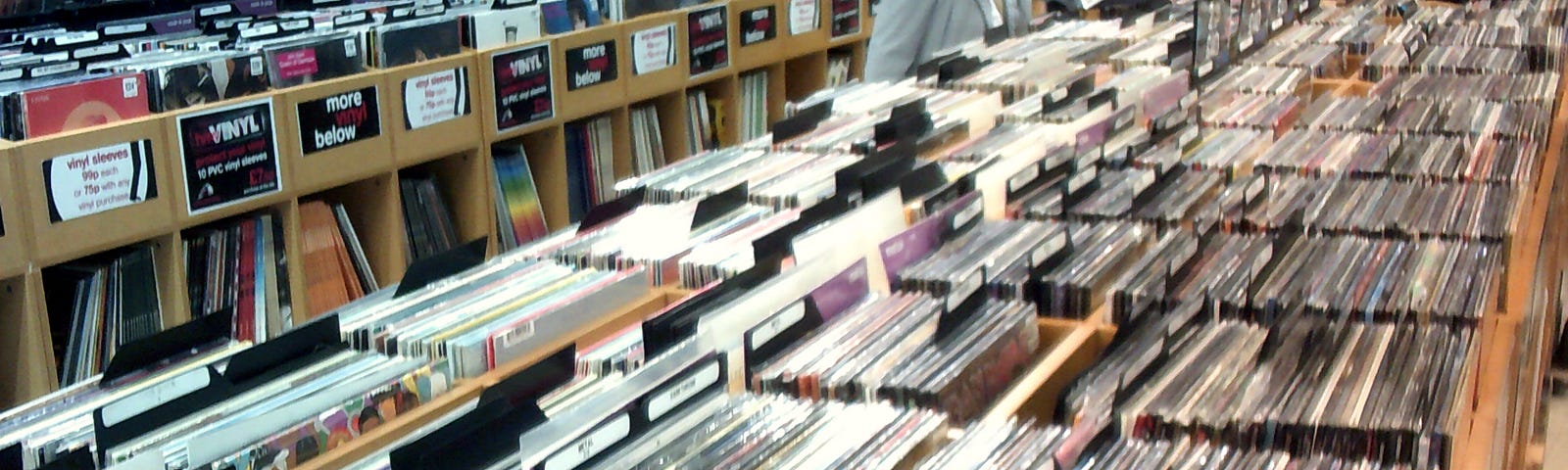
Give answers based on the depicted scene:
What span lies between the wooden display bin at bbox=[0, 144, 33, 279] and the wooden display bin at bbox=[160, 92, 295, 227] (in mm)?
329

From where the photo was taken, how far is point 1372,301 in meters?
1.49

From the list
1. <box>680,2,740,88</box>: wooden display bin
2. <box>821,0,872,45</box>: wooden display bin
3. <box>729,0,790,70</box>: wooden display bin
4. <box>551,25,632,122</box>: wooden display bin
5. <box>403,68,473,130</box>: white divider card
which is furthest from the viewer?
<box>821,0,872,45</box>: wooden display bin

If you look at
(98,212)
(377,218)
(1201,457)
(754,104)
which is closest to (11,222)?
(98,212)

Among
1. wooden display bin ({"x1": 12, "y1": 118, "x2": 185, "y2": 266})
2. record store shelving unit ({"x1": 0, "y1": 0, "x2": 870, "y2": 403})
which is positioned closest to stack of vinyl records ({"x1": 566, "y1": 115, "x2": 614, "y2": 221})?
record store shelving unit ({"x1": 0, "y1": 0, "x2": 870, "y2": 403})

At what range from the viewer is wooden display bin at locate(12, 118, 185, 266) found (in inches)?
103

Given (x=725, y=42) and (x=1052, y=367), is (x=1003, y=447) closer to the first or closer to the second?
(x=1052, y=367)

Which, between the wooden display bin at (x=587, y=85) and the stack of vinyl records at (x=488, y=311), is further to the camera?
the wooden display bin at (x=587, y=85)

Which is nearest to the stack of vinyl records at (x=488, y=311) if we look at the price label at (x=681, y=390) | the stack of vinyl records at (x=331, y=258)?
the price label at (x=681, y=390)

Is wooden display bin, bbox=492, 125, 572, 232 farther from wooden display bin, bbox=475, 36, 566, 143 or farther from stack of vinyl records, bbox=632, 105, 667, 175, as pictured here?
stack of vinyl records, bbox=632, 105, 667, 175

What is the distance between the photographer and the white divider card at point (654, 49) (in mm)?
4215

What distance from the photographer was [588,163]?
427 cm

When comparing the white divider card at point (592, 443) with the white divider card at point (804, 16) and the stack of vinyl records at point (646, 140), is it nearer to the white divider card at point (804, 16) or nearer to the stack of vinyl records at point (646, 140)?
the stack of vinyl records at point (646, 140)

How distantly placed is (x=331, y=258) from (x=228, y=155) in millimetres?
483

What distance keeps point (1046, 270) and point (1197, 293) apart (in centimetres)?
18
